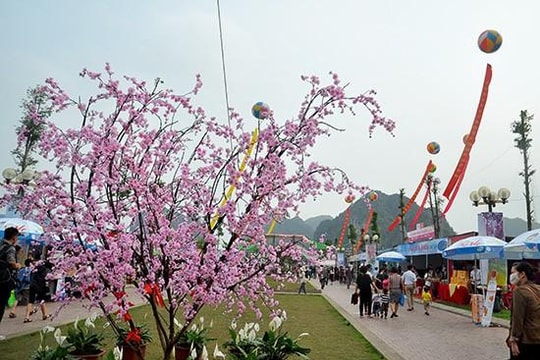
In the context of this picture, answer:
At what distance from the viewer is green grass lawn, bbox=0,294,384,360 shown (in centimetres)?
896

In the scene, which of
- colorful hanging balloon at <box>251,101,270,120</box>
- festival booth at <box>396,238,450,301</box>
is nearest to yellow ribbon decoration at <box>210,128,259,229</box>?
colorful hanging balloon at <box>251,101,270,120</box>

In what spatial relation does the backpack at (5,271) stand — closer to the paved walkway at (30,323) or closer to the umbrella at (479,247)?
the paved walkway at (30,323)

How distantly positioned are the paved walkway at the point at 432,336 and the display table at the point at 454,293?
4.02 m

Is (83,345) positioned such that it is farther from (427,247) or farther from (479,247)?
(427,247)

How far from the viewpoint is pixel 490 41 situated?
1474 cm

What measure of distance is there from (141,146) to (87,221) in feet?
3.61

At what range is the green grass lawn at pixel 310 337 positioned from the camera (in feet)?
29.4

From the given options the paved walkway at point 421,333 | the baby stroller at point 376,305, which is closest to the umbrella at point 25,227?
the paved walkway at point 421,333

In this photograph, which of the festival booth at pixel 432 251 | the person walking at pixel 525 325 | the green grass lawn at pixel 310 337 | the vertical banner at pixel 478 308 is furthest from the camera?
the festival booth at pixel 432 251

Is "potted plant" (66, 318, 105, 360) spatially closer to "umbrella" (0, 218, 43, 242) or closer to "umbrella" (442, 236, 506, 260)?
"umbrella" (0, 218, 43, 242)

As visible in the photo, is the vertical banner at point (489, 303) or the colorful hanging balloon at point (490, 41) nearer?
the vertical banner at point (489, 303)

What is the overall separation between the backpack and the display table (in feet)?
60.9

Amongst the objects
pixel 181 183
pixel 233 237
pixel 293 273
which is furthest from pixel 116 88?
pixel 293 273

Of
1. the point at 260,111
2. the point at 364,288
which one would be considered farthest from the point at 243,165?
the point at 364,288
